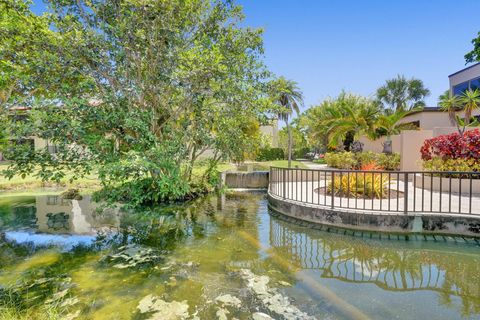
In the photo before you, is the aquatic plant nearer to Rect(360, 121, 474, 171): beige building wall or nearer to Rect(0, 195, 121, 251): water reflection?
Rect(0, 195, 121, 251): water reflection

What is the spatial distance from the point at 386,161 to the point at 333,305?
11782mm

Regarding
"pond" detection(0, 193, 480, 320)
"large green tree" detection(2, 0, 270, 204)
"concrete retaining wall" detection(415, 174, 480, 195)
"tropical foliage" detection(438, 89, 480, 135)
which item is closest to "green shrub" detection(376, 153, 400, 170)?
"tropical foliage" detection(438, 89, 480, 135)

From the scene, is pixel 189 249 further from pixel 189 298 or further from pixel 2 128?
pixel 2 128

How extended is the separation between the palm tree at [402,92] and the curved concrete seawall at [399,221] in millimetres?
36885

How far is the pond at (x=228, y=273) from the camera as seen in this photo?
345cm

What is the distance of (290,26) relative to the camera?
1161 cm

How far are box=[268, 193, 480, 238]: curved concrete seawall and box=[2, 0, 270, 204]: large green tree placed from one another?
358cm

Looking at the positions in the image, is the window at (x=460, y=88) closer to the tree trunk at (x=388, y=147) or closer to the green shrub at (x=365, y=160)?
the tree trunk at (x=388, y=147)

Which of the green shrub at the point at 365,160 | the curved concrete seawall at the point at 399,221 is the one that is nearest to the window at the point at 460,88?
the green shrub at the point at 365,160

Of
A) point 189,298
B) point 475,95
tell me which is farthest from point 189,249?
point 475,95

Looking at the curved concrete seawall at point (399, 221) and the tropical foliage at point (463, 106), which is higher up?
the tropical foliage at point (463, 106)

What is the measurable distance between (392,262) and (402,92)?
40.1 meters

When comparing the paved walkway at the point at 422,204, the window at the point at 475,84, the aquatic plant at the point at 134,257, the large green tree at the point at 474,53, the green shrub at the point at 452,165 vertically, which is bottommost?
the aquatic plant at the point at 134,257

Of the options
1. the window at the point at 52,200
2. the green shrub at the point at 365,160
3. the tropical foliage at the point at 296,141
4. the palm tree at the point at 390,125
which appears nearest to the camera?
the window at the point at 52,200
